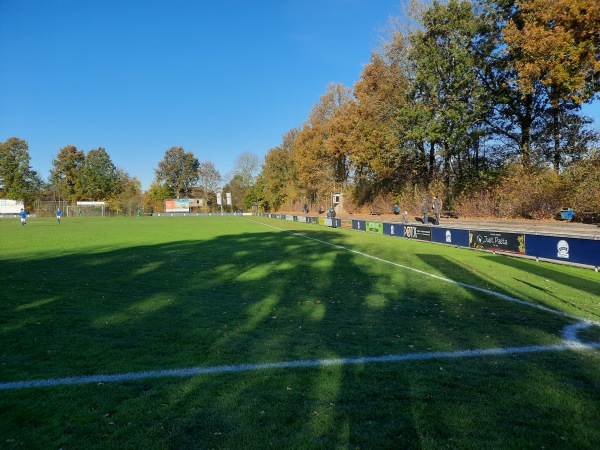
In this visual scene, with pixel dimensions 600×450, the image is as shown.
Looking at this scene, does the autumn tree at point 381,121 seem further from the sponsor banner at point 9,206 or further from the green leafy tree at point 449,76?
the sponsor banner at point 9,206

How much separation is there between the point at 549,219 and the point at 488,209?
5868 millimetres

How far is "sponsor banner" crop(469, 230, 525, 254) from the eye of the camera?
600 inches

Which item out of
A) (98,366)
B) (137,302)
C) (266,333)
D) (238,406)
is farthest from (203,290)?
(238,406)

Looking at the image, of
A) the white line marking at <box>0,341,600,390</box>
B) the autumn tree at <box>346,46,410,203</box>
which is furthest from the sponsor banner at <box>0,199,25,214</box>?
the white line marking at <box>0,341,600,390</box>

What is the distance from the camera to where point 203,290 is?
8.93m

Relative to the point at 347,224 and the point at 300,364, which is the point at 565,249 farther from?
the point at 347,224

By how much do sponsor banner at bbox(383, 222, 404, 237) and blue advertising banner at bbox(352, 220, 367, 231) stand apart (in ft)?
13.3

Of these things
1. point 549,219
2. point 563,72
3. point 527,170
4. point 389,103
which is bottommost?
point 549,219

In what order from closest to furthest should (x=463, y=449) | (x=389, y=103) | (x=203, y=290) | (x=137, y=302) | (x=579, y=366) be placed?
(x=463, y=449), (x=579, y=366), (x=137, y=302), (x=203, y=290), (x=389, y=103)

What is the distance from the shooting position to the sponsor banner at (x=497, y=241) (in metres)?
15.2

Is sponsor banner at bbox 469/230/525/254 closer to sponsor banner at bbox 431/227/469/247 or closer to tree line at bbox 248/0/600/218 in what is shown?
sponsor banner at bbox 431/227/469/247

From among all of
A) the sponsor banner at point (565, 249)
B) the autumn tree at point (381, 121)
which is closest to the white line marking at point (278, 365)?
the sponsor banner at point (565, 249)

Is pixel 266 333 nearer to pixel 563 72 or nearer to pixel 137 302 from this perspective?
pixel 137 302

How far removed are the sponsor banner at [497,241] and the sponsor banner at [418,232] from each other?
12.3 ft
